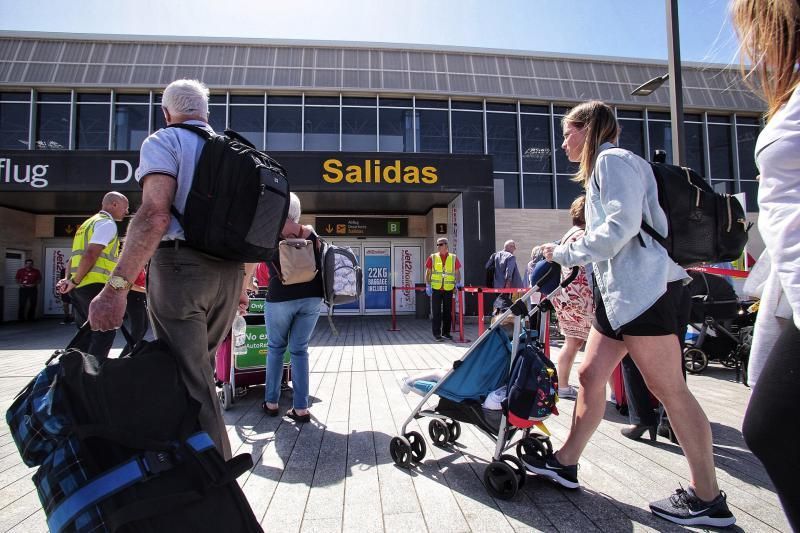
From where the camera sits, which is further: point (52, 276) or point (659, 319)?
point (52, 276)

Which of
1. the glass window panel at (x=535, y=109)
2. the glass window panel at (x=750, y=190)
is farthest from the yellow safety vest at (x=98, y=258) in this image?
the glass window panel at (x=750, y=190)

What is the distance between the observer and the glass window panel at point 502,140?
52.5 ft

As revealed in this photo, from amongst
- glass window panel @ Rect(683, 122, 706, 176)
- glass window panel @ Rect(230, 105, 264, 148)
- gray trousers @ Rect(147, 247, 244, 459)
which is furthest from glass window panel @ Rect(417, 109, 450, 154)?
gray trousers @ Rect(147, 247, 244, 459)

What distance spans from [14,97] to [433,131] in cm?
1480

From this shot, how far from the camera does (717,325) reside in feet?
17.8

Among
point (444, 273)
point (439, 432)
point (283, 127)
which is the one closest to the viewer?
point (439, 432)

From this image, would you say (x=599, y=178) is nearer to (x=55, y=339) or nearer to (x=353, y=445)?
(x=353, y=445)

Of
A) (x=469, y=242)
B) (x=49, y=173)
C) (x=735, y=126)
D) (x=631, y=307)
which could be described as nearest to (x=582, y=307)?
(x=631, y=307)

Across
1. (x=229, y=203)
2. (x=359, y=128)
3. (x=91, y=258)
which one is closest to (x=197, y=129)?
(x=229, y=203)

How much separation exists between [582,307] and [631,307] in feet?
7.56

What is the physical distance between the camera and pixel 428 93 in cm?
1569

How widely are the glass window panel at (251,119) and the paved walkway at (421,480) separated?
1272 centimetres

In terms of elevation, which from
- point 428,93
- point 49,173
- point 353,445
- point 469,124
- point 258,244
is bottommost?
point 353,445

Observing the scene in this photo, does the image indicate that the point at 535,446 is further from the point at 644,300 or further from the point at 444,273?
the point at 444,273
